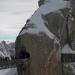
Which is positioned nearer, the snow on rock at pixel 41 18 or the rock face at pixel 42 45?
the rock face at pixel 42 45

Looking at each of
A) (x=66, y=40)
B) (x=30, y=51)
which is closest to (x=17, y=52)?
(x=30, y=51)

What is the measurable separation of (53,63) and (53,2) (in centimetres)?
945

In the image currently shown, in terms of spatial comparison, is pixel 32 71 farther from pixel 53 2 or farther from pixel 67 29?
pixel 53 2

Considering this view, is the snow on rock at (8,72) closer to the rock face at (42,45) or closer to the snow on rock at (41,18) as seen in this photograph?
the rock face at (42,45)

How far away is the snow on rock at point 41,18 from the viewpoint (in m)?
40.5

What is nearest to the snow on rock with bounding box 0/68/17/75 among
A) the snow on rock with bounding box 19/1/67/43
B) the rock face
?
the rock face

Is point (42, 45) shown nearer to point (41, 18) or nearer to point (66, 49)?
point (66, 49)

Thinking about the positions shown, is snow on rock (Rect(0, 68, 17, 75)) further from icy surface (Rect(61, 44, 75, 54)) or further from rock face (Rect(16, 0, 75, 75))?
icy surface (Rect(61, 44, 75, 54))

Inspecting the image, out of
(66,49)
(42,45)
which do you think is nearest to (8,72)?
(42,45)

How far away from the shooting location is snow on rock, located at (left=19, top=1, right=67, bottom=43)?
133 feet

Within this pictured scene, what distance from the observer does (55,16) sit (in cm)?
4262

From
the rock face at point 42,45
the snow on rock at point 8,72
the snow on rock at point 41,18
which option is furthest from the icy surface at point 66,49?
the snow on rock at point 8,72

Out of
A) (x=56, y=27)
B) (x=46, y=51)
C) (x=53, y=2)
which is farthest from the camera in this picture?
(x=53, y=2)

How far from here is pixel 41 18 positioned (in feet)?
140
